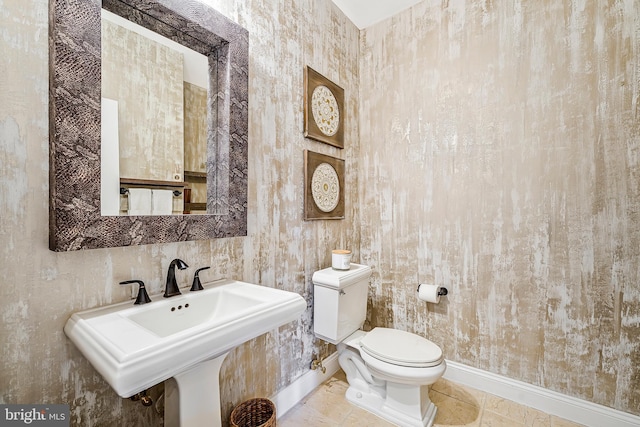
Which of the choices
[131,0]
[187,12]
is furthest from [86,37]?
[187,12]

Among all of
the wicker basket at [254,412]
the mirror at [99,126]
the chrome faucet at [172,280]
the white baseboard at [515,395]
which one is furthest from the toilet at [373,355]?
the chrome faucet at [172,280]

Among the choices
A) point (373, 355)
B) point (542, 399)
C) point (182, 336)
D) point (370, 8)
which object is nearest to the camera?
point (182, 336)

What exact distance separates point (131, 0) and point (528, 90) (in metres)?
2.07

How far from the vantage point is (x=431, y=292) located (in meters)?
1.90

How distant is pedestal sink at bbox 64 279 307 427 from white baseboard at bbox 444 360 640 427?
1.52 m

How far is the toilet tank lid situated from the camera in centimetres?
165

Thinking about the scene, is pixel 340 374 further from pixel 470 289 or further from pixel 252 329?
pixel 252 329

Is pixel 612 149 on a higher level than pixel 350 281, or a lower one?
higher

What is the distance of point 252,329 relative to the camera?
89 centimetres

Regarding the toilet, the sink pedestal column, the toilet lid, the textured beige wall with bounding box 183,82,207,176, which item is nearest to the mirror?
the textured beige wall with bounding box 183,82,207,176

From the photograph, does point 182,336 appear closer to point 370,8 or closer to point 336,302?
point 336,302

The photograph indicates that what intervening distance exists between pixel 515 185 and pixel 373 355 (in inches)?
53.2

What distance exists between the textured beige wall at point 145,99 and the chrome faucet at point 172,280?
1.13 feet

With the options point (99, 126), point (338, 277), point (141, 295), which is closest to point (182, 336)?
point (141, 295)
